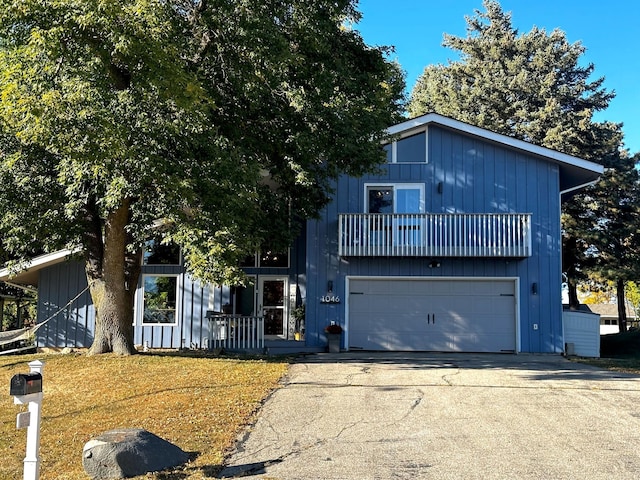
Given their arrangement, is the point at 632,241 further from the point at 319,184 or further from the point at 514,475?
the point at 514,475

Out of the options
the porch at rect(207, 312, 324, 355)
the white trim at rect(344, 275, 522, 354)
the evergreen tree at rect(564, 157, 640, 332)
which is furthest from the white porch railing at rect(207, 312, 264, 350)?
the evergreen tree at rect(564, 157, 640, 332)

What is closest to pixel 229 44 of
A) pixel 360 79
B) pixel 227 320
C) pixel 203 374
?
pixel 360 79

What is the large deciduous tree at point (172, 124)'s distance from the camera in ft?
30.7

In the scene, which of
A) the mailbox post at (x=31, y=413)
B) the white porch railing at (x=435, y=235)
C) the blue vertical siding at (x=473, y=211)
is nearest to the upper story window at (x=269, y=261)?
the blue vertical siding at (x=473, y=211)

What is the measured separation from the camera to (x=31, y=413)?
5.24 metres

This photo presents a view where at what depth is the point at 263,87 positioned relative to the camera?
12.0 meters

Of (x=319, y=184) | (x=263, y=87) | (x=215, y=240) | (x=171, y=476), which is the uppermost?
(x=263, y=87)

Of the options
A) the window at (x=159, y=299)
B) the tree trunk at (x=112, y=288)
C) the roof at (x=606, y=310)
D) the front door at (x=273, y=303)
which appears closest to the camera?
the tree trunk at (x=112, y=288)

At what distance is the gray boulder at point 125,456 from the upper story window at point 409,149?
12.2 m

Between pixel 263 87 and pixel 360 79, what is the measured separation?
2.88m

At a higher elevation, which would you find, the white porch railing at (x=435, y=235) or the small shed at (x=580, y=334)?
the white porch railing at (x=435, y=235)

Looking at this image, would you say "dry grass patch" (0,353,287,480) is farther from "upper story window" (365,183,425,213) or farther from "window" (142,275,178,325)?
"upper story window" (365,183,425,213)

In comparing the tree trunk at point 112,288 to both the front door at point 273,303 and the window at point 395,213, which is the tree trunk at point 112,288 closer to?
the front door at point 273,303

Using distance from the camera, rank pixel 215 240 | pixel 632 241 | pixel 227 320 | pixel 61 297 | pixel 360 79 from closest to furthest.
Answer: pixel 215 240, pixel 360 79, pixel 227 320, pixel 61 297, pixel 632 241
